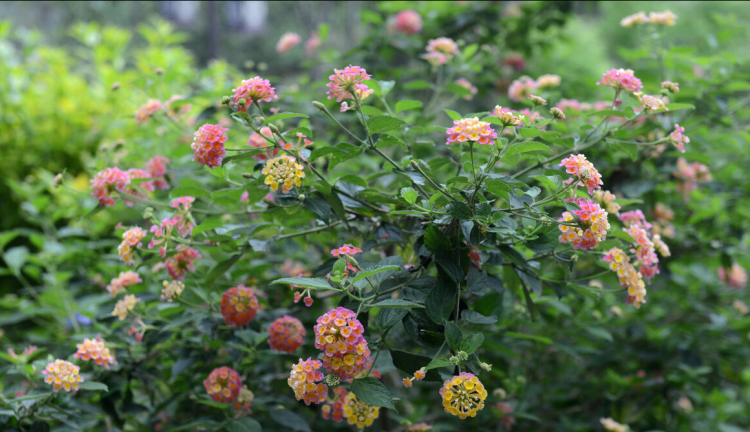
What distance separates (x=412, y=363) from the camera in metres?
0.98

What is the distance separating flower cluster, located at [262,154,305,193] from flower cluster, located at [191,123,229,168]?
112mm

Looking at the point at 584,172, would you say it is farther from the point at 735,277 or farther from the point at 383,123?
the point at 735,277

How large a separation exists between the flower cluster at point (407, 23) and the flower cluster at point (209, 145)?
60.3 inches

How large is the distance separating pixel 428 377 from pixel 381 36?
1787 millimetres

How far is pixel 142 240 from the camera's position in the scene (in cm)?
→ 126

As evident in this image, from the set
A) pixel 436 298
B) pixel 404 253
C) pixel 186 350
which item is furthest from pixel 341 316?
pixel 186 350

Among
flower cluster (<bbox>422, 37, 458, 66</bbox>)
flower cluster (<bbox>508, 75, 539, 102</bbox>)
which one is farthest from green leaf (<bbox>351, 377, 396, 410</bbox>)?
flower cluster (<bbox>508, 75, 539, 102</bbox>)

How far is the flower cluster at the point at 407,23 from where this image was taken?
7.79 feet

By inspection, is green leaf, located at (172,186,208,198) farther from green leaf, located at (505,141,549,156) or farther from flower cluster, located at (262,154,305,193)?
green leaf, located at (505,141,549,156)

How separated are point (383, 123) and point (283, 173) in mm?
218

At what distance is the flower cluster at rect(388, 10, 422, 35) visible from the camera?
2375 millimetres

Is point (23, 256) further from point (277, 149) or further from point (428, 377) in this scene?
point (428, 377)

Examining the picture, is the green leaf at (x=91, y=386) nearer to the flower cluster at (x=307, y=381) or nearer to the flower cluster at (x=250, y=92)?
the flower cluster at (x=307, y=381)

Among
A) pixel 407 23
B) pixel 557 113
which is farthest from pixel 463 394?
pixel 407 23
